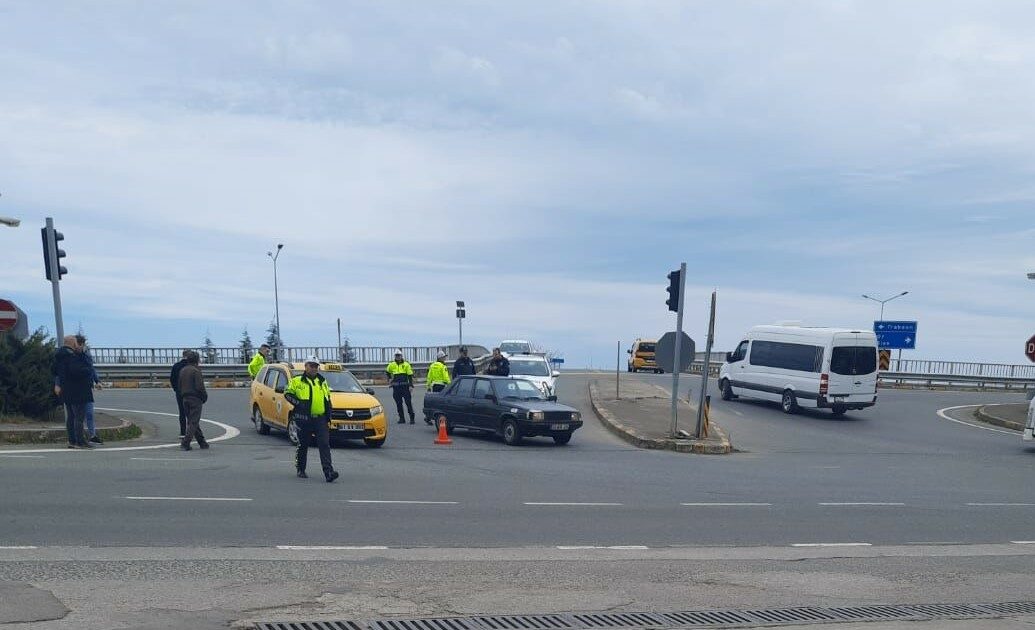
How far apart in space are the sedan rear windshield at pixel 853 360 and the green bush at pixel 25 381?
72.1 ft

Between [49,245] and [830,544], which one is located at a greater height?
[49,245]

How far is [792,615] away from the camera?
23.8 ft

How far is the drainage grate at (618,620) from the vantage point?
22.3 ft

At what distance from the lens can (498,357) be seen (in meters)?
27.2

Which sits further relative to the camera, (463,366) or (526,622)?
(463,366)

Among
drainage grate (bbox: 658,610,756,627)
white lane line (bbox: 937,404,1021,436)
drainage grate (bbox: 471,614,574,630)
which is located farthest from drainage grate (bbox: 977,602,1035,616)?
white lane line (bbox: 937,404,1021,436)

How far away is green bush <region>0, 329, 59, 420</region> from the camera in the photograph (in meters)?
18.1

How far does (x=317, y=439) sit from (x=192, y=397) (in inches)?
168

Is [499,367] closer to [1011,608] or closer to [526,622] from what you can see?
[1011,608]

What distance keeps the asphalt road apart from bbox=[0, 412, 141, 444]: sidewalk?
2.40ft

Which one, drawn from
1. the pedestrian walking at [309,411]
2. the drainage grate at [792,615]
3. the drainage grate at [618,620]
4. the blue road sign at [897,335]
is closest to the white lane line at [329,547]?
the drainage grate at [618,620]

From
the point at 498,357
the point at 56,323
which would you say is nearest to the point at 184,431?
the point at 56,323

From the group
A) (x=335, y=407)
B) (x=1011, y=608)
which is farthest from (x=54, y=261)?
(x=1011, y=608)

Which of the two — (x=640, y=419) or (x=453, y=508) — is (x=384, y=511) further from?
(x=640, y=419)
